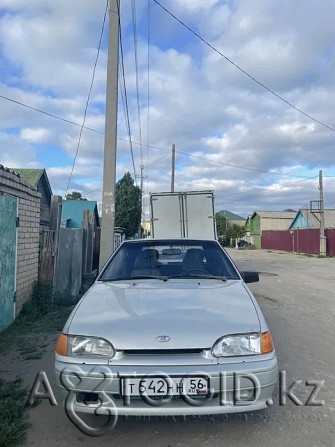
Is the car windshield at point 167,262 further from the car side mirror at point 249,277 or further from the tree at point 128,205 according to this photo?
the tree at point 128,205

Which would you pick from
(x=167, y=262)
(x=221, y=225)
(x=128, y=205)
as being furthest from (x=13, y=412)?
(x=221, y=225)

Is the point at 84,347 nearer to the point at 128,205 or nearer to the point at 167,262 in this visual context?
the point at 167,262

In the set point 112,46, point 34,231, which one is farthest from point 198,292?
point 112,46

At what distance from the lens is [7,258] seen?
20.7ft

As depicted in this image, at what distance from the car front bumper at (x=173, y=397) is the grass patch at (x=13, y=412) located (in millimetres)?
515

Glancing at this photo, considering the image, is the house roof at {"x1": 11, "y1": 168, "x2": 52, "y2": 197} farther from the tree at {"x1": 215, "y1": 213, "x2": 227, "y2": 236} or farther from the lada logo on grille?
the tree at {"x1": 215, "y1": 213, "x2": 227, "y2": 236}

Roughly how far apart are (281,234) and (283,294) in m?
38.3

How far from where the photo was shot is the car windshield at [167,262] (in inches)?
174

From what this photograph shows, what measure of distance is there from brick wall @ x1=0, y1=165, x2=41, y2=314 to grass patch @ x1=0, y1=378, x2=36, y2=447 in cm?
295

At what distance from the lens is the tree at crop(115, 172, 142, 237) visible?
3809cm

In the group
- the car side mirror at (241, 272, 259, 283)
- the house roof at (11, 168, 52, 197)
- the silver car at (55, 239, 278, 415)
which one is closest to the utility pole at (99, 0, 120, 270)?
the car side mirror at (241, 272, 259, 283)

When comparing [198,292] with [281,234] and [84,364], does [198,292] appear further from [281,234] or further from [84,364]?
[281,234]

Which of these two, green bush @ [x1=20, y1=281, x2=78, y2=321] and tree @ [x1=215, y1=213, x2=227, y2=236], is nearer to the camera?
green bush @ [x1=20, y1=281, x2=78, y2=321]

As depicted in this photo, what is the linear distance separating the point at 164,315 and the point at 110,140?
21.8 ft
